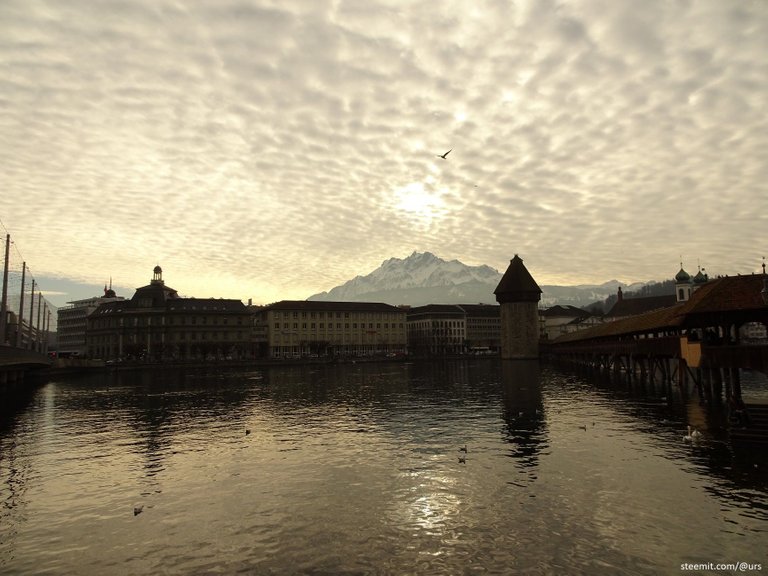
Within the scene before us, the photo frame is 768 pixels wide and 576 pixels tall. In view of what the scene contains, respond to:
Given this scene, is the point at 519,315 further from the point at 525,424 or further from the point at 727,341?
the point at 525,424

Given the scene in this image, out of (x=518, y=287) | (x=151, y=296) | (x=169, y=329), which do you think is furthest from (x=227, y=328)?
(x=518, y=287)

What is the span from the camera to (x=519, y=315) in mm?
153125

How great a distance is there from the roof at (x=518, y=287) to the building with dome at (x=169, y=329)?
77.9 m

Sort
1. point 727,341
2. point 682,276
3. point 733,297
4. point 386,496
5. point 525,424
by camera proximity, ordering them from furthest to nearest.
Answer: point 682,276, point 727,341, point 525,424, point 733,297, point 386,496

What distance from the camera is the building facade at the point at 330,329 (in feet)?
556

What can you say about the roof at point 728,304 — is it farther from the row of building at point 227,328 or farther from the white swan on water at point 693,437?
the row of building at point 227,328

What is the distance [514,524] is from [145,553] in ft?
34.5

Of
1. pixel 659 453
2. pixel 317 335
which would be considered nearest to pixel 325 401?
pixel 659 453

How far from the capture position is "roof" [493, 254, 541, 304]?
510 ft

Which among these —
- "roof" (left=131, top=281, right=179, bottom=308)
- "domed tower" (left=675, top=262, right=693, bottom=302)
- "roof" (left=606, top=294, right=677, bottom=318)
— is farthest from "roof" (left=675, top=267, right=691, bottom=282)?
"roof" (left=131, top=281, right=179, bottom=308)

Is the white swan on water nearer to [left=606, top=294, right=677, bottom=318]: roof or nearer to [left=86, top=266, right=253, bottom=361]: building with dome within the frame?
[left=86, top=266, right=253, bottom=361]: building with dome

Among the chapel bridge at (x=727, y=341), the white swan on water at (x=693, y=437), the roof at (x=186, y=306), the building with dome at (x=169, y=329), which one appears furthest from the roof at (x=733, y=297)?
the roof at (x=186, y=306)

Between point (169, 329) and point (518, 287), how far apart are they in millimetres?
102055

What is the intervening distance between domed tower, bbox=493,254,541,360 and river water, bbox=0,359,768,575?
383 feet
